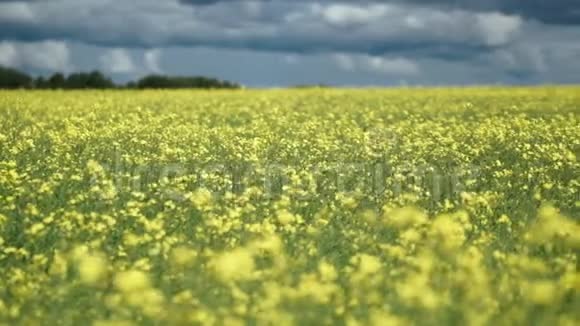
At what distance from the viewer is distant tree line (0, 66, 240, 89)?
172 ft

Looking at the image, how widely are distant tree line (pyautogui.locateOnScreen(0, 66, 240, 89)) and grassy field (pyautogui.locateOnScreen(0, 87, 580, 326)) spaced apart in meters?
31.8

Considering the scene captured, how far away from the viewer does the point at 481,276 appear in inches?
266

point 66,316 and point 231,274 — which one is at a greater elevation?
point 231,274

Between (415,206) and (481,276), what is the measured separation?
497 centimetres

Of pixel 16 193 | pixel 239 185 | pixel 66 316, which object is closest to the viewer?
pixel 66 316

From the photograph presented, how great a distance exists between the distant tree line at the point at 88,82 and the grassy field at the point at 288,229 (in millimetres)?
31787

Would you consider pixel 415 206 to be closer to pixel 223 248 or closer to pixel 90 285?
pixel 223 248

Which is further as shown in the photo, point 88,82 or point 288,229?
point 88,82

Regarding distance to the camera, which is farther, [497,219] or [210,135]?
[210,135]

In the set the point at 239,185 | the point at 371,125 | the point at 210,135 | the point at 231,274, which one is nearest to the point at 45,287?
the point at 231,274

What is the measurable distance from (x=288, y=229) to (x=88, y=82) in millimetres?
45297

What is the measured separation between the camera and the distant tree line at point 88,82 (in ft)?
172

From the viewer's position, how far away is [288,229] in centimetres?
945

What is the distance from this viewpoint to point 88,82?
5288 centimetres
